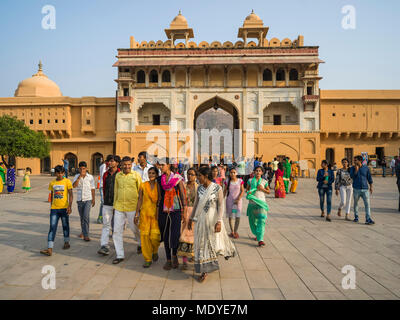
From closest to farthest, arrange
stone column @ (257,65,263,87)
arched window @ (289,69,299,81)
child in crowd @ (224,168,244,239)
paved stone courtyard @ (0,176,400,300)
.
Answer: paved stone courtyard @ (0,176,400,300) < child in crowd @ (224,168,244,239) < stone column @ (257,65,263,87) < arched window @ (289,69,299,81)

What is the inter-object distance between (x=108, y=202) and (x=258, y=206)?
8.30 ft

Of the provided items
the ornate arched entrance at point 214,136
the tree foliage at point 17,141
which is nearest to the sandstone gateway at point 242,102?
the tree foliage at point 17,141

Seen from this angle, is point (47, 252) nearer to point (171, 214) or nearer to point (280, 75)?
point (171, 214)

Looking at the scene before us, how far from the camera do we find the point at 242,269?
372 cm

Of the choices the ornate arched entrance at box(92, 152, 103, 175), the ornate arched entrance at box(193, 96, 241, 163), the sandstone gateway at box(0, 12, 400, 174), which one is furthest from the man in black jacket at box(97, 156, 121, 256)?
the ornate arched entrance at box(193, 96, 241, 163)

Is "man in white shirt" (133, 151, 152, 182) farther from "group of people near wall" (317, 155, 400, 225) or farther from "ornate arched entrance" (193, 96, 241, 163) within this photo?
"ornate arched entrance" (193, 96, 241, 163)

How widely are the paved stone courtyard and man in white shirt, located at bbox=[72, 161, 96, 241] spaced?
0.93 feet

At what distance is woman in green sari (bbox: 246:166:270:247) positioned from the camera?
4.88 m

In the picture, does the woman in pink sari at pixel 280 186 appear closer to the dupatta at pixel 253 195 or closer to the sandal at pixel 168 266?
the dupatta at pixel 253 195

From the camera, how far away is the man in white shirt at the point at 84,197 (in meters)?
5.12

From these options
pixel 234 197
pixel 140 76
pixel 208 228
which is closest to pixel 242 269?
pixel 208 228

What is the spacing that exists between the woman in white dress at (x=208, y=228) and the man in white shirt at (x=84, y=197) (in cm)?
248
